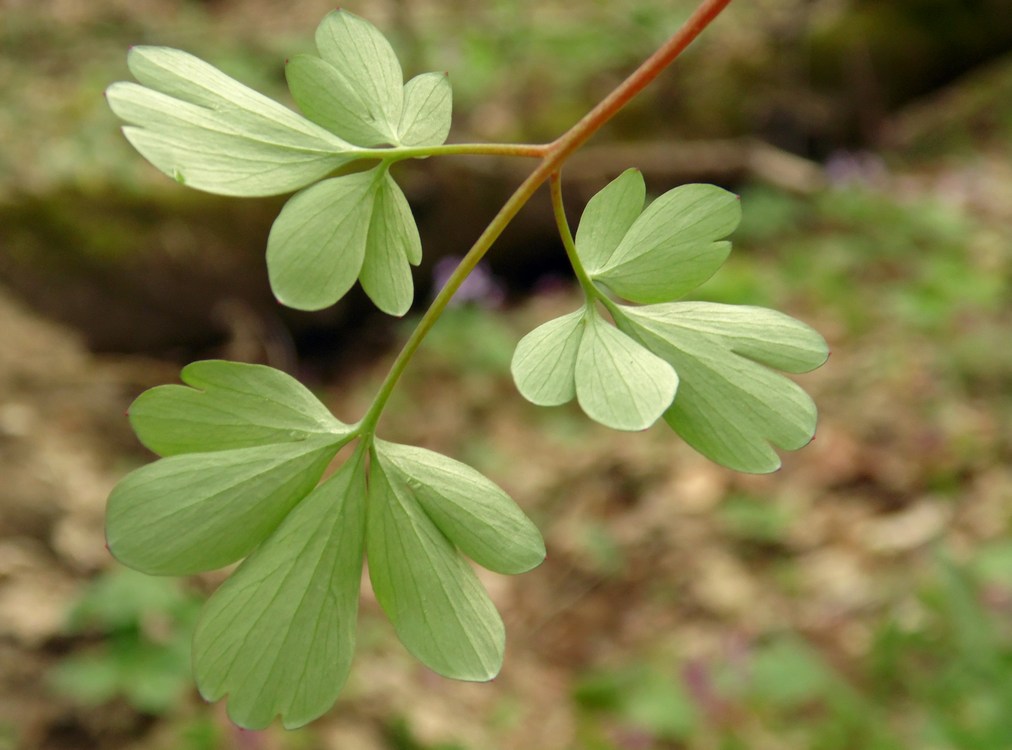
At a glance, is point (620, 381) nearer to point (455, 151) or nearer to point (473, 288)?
point (455, 151)

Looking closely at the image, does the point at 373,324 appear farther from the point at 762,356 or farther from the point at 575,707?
the point at 762,356

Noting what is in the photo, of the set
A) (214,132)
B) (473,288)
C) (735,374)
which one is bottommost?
(473,288)

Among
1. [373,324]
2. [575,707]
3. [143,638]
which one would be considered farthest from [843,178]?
[143,638]

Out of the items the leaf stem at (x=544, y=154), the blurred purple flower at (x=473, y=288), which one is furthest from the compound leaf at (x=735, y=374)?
the blurred purple flower at (x=473, y=288)

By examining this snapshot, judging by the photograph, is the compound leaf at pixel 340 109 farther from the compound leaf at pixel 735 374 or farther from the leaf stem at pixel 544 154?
the compound leaf at pixel 735 374

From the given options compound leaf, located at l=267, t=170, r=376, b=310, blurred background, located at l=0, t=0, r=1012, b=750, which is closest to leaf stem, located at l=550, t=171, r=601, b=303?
compound leaf, located at l=267, t=170, r=376, b=310

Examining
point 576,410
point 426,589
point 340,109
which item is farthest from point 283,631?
point 576,410
